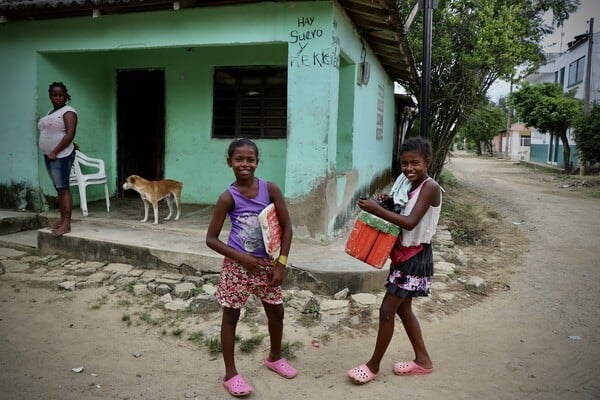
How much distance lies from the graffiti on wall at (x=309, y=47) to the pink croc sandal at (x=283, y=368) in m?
3.25

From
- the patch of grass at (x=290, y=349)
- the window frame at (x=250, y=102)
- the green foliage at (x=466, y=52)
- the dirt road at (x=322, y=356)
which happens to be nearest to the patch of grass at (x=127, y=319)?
the dirt road at (x=322, y=356)

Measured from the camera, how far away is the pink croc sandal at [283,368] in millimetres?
2975

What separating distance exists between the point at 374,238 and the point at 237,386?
1180mm

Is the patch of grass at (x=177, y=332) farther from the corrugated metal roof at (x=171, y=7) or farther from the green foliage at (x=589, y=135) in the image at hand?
the green foliage at (x=589, y=135)

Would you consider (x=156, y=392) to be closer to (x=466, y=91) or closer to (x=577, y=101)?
(x=466, y=91)

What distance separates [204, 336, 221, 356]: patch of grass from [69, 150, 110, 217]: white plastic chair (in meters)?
3.78

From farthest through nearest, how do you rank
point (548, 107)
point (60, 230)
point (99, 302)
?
point (548, 107) → point (60, 230) → point (99, 302)

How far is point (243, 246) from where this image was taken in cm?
272

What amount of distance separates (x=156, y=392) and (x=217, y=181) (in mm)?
4916

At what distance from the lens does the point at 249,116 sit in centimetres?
736

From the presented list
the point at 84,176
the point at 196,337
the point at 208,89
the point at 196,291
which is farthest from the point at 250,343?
the point at 208,89

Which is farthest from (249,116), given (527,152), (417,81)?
Result: (527,152)

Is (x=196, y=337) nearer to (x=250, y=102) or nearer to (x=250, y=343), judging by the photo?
(x=250, y=343)

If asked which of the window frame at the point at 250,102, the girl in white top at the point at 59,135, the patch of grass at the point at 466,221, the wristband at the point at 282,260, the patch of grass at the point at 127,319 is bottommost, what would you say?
the patch of grass at the point at 127,319
